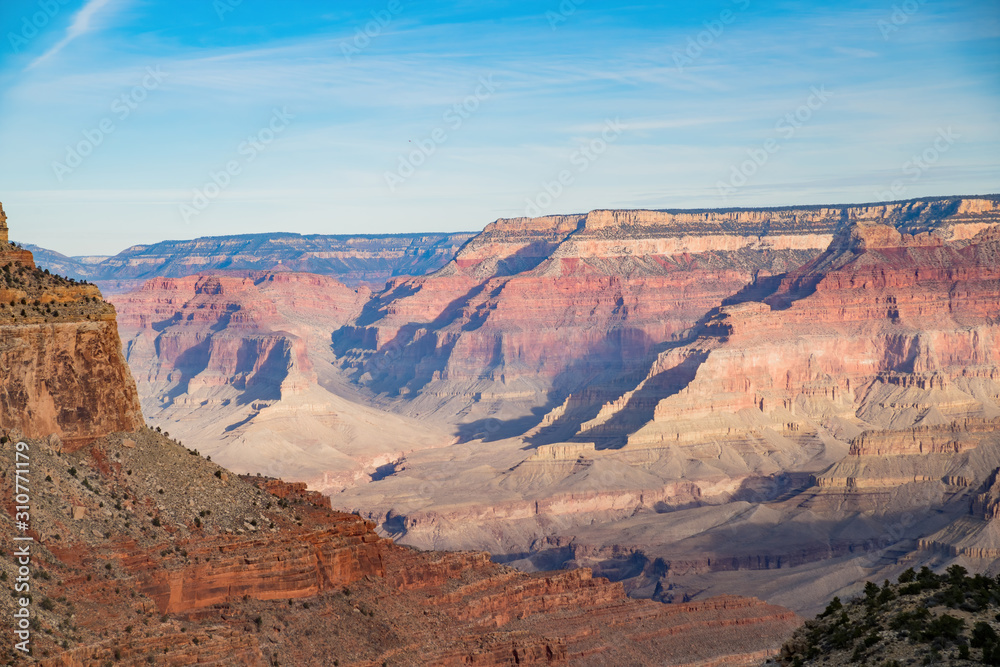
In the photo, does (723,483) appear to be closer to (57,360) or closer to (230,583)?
(230,583)

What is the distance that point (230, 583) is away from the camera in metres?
49.8

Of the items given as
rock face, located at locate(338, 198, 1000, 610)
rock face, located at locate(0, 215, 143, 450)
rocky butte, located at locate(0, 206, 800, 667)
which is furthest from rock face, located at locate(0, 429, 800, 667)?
rock face, located at locate(338, 198, 1000, 610)

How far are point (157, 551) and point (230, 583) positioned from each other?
320cm

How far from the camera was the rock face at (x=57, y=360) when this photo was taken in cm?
4759

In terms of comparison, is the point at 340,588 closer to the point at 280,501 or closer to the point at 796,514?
the point at 280,501

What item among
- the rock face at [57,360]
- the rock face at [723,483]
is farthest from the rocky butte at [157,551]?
the rock face at [723,483]

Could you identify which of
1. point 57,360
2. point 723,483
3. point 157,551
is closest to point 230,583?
point 157,551

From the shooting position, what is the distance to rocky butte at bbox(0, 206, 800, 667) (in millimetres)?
44500

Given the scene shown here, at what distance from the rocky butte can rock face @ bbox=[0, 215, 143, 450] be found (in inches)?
2.0

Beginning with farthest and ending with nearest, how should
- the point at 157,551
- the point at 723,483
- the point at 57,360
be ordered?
1. the point at 723,483
2. the point at 57,360
3. the point at 157,551

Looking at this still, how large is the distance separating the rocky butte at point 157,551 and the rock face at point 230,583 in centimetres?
7

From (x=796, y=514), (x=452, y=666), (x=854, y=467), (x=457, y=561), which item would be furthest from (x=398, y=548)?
(x=854, y=467)

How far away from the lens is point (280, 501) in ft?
186

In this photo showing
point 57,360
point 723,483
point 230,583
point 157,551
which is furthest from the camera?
point 723,483
